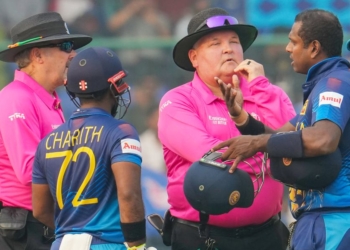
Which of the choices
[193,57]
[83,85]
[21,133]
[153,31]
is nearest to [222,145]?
[83,85]

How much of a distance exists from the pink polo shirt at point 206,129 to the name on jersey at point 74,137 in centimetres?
82

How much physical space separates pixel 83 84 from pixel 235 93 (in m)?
0.88

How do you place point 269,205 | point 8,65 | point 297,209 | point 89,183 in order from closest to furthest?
point 89,183 → point 297,209 → point 269,205 → point 8,65

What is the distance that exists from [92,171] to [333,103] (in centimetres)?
135

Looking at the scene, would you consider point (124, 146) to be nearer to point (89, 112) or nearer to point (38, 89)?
point (89, 112)

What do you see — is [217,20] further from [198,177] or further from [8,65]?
[8,65]

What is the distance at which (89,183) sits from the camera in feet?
16.4

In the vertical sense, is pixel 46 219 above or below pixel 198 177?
below

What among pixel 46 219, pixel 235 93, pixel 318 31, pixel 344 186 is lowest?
pixel 46 219

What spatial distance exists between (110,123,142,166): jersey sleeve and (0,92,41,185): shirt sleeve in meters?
0.96

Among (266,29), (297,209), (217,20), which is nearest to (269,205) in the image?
(297,209)

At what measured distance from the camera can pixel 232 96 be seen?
5.38 metres

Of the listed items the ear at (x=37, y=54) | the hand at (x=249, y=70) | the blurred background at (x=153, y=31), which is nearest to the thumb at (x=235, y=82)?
the hand at (x=249, y=70)

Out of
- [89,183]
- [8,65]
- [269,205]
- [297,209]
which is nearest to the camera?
Answer: [89,183]
